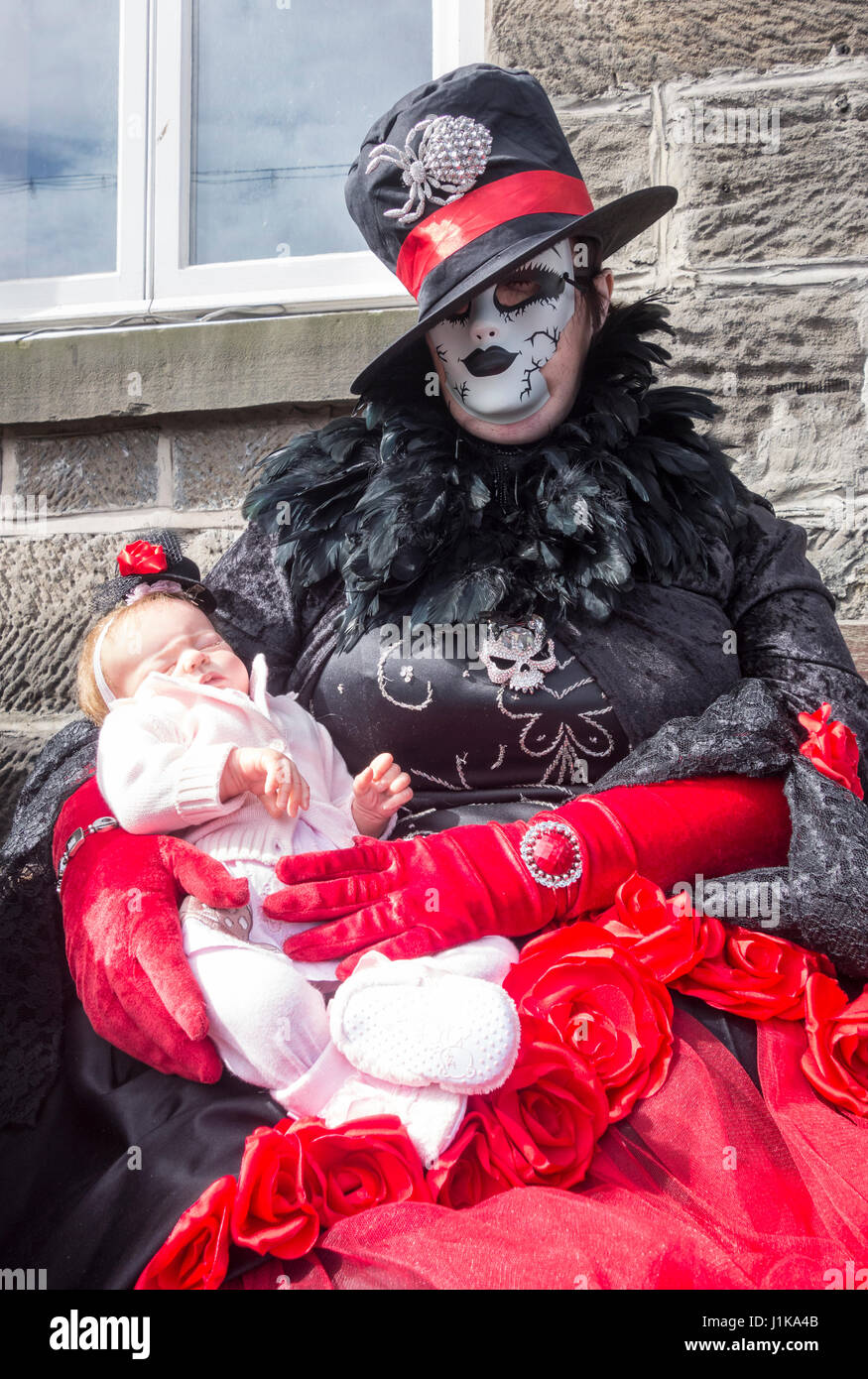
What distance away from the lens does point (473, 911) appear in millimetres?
1575

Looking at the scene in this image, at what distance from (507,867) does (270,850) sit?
309mm

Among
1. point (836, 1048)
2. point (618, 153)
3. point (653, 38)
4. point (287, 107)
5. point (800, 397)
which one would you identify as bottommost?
point (836, 1048)

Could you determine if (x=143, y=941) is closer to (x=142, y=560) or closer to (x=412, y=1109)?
(x=412, y=1109)

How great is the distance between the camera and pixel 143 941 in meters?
1.48

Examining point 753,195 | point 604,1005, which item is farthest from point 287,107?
point 604,1005

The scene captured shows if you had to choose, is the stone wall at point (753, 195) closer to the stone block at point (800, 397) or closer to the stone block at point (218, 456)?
the stone block at point (800, 397)

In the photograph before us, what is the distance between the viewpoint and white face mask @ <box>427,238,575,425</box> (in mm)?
1937

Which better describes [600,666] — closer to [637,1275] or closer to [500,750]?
[500,750]

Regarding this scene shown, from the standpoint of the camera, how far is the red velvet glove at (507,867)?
1551 mm

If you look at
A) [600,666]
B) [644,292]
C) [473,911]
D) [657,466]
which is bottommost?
[473,911]

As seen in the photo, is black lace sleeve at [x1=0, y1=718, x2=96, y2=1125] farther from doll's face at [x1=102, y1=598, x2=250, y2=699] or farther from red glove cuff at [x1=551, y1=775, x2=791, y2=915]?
red glove cuff at [x1=551, y1=775, x2=791, y2=915]

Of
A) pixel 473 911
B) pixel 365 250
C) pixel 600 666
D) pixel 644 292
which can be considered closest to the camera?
pixel 473 911
